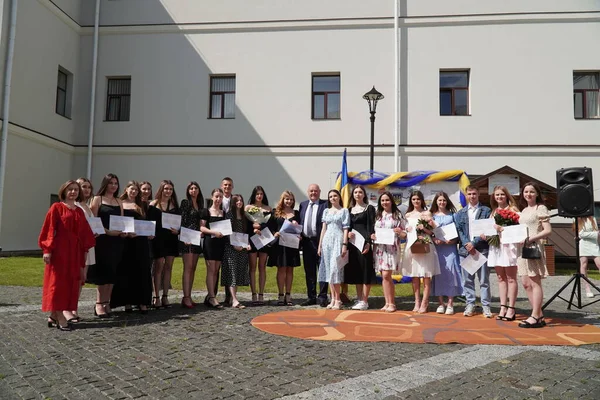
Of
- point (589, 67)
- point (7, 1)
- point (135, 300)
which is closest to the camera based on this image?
point (135, 300)

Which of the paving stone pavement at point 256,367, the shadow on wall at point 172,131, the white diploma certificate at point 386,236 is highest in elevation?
the shadow on wall at point 172,131

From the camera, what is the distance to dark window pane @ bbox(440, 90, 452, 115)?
18281 millimetres

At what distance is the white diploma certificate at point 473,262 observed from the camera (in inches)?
281

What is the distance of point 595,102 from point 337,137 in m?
9.92

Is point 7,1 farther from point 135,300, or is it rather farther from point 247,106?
point 135,300

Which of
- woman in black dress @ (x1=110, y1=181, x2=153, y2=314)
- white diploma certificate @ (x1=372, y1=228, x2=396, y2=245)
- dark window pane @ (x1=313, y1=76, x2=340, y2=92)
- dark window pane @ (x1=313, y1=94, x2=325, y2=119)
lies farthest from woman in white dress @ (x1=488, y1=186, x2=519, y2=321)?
dark window pane @ (x1=313, y1=76, x2=340, y2=92)

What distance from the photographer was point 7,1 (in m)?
15.5

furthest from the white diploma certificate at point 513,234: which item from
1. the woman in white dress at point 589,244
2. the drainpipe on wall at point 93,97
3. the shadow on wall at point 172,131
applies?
the drainpipe on wall at point 93,97

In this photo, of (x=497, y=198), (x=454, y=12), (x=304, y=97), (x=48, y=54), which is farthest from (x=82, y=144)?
Answer: (x=497, y=198)

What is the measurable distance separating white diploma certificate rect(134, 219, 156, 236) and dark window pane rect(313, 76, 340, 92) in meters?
13.0

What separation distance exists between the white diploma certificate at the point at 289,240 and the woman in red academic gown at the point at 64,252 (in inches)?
125

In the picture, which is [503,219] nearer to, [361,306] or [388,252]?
[388,252]

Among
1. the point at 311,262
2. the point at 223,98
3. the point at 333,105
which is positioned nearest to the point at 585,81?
the point at 333,105

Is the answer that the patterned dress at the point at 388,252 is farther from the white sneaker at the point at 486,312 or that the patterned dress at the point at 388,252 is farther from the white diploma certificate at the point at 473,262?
the white sneaker at the point at 486,312
